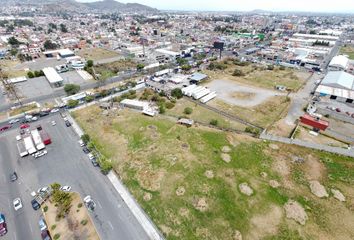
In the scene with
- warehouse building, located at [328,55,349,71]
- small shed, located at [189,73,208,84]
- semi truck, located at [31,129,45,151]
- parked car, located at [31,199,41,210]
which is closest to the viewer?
parked car, located at [31,199,41,210]

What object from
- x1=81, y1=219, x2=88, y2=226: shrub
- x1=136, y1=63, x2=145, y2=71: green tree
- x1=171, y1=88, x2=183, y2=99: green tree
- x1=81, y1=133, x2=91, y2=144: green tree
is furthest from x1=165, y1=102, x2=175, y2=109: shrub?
x1=81, y1=219, x2=88, y2=226: shrub

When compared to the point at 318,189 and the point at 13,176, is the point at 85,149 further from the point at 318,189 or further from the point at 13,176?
the point at 318,189

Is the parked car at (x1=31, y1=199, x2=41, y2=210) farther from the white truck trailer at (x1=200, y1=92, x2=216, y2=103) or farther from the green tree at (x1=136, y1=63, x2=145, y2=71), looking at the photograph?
the green tree at (x1=136, y1=63, x2=145, y2=71)

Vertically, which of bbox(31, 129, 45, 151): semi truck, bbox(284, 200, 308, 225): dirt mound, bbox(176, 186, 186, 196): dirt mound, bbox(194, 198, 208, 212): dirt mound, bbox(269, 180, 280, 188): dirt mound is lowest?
bbox(284, 200, 308, 225): dirt mound

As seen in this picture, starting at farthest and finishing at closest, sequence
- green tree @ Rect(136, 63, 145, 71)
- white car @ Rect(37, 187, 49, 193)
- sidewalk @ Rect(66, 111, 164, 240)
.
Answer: green tree @ Rect(136, 63, 145, 71)
white car @ Rect(37, 187, 49, 193)
sidewalk @ Rect(66, 111, 164, 240)

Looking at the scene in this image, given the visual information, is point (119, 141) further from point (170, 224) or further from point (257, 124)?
point (257, 124)

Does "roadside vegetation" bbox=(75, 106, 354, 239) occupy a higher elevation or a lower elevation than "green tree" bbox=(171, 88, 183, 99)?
lower

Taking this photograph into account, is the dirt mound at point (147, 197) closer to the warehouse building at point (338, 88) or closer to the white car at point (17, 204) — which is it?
the white car at point (17, 204)
